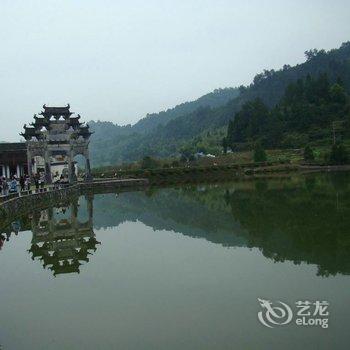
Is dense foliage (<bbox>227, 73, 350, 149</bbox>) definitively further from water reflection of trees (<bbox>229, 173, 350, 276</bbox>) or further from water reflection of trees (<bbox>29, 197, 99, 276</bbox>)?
water reflection of trees (<bbox>29, 197, 99, 276</bbox>)

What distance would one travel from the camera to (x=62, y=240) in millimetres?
19344

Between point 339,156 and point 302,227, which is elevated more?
point 339,156

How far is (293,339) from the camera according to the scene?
7.34 meters

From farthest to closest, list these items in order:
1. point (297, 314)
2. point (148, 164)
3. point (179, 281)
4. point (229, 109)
Answer: point (229, 109), point (148, 164), point (179, 281), point (297, 314)

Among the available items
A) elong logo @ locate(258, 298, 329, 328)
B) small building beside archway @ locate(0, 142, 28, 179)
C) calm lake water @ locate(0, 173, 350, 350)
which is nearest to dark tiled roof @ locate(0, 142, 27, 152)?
small building beside archway @ locate(0, 142, 28, 179)

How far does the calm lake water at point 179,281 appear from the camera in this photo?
793 cm

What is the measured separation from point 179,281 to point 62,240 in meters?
9.55

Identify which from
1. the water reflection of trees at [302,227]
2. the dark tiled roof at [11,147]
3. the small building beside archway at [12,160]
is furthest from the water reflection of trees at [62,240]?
the dark tiled roof at [11,147]

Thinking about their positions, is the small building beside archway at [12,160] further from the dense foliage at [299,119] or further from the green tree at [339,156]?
the dense foliage at [299,119]

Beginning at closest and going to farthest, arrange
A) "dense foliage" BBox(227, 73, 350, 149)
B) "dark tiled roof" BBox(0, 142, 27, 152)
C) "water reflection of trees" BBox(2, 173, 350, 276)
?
1. "water reflection of trees" BBox(2, 173, 350, 276)
2. "dark tiled roof" BBox(0, 142, 27, 152)
3. "dense foliage" BBox(227, 73, 350, 149)

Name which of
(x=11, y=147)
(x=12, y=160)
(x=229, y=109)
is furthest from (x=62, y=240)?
(x=229, y=109)

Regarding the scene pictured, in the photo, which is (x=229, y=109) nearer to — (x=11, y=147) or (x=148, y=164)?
(x=148, y=164)

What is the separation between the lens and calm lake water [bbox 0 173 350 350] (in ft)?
26.0

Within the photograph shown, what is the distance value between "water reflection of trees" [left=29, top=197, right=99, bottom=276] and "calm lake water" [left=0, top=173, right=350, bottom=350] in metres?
0.07
